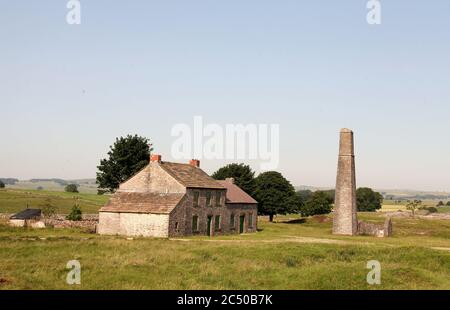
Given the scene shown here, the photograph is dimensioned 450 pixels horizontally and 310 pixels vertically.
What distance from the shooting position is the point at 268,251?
32312 mm

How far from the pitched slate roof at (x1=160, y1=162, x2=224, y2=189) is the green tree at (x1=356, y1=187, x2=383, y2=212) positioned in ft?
404

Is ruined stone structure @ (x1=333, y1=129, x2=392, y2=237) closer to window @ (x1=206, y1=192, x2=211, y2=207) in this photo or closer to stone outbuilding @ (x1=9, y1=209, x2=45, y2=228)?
window @ (x1=206, y1=192, x2=211, y2=207)

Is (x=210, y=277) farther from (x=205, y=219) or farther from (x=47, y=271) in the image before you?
(x=205, y=219)

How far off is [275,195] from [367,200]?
9615 cm

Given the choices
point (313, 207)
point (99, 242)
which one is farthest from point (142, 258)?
point (313, 207)

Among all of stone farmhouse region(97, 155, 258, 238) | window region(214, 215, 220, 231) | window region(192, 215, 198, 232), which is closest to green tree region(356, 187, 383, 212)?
window region(214, 215, 220, 231)

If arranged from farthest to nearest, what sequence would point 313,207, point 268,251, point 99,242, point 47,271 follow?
point 313,207 < point 99,242 < point 268,251 < point 47,271

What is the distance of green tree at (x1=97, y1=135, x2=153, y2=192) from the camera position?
249 feet

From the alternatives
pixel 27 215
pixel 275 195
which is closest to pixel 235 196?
pixel 27 215

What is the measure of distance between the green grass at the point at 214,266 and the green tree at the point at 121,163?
4048 cm

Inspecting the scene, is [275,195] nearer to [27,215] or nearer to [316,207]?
[316,207]

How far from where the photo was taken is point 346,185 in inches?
2307
